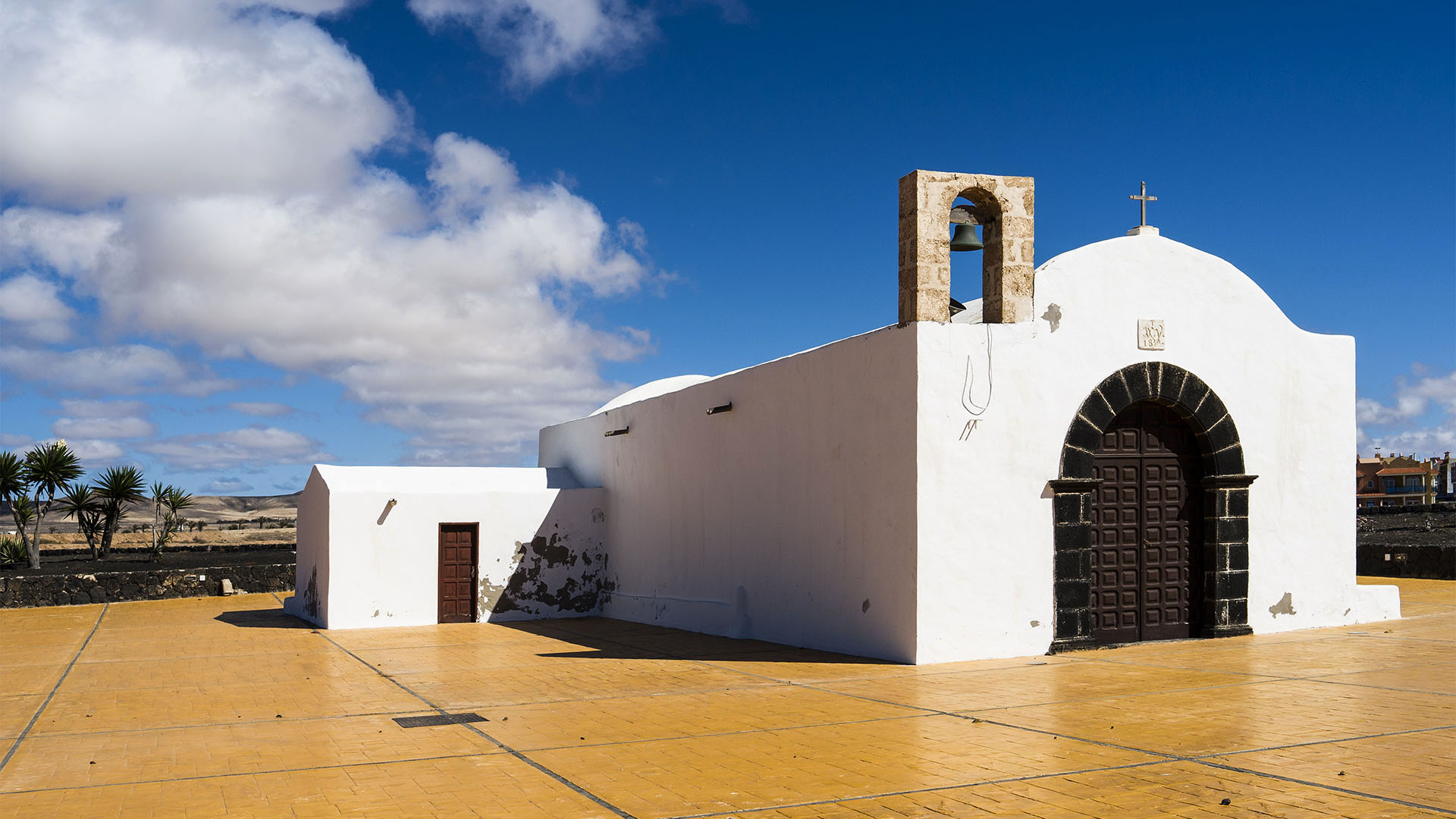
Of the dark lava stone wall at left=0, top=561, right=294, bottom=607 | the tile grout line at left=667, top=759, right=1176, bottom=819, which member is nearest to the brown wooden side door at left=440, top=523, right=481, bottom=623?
the dark lava stone wall at left=0, top=561, right=294, bottom=607

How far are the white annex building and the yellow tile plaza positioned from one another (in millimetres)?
556

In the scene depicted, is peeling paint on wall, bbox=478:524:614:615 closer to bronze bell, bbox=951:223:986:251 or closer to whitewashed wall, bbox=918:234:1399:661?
whitewashed wall, bbox=918:234:1399:661

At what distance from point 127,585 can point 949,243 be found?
1716cm

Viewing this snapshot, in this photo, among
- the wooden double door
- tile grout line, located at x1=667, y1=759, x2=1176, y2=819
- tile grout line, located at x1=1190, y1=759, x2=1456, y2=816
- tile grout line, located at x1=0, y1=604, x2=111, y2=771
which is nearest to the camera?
tile grout line, located at x1=1190, y1=759, x2=1456, y2=816

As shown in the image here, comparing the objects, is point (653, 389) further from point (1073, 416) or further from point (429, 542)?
point (1073, 416)

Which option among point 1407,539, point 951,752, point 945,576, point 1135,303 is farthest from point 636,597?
point 1407,539

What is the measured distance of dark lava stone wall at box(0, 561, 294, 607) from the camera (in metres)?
20.2

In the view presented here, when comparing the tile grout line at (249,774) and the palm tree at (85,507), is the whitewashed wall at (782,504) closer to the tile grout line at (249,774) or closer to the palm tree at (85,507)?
the tile grout line at (249,774)

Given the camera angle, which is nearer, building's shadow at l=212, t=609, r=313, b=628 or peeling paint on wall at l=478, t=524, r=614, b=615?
building's shadow at l=212, t=609, r=313, b=628

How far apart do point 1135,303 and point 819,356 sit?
3395mm

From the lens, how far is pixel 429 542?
17.3m

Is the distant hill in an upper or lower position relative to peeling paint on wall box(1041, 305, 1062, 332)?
lower

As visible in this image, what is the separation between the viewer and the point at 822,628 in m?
12.4

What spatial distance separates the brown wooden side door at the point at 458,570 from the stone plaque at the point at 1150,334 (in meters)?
10.3
